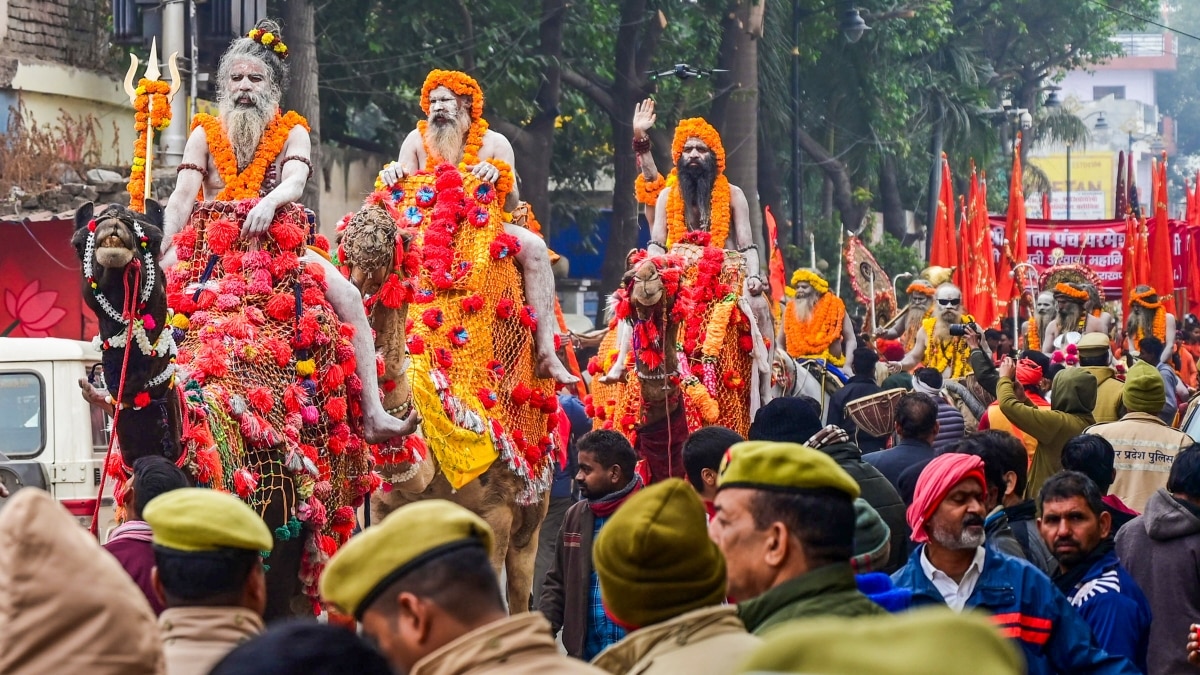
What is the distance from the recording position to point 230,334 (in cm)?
862

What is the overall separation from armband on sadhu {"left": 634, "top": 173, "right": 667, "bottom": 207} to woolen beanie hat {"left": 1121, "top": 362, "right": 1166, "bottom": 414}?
15.6 feet

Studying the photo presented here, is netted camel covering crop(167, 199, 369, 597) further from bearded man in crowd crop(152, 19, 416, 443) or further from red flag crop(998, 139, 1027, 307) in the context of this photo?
red flag crop(998, 139, 1027, 307)

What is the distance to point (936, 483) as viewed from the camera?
19.1ft

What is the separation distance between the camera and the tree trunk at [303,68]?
19.5 metres

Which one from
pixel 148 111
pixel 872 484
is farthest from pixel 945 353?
pixel 872 484

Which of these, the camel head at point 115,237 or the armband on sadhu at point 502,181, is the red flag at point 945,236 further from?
the camel head at point 115,237

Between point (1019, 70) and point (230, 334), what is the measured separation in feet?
126

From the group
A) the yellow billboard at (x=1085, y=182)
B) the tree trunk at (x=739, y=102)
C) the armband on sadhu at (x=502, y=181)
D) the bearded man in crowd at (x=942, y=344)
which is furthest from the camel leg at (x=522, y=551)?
the yellow billboard at (x=1085, y=182)

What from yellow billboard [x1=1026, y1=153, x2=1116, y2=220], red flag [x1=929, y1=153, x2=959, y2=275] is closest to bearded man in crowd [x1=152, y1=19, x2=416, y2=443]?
red flag [x1=929, y1=153, x2=959, y2=275]

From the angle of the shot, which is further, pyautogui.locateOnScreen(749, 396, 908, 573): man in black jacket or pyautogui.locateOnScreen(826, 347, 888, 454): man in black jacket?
pyautogui.locateOnScreen(826, 347, 888, 454): man in black jacket

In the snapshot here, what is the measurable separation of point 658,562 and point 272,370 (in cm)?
487

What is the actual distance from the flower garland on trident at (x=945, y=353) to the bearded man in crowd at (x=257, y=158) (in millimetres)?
8837

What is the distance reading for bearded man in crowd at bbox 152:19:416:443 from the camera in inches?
361

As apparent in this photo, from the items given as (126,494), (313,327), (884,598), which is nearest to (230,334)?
(313,327)
